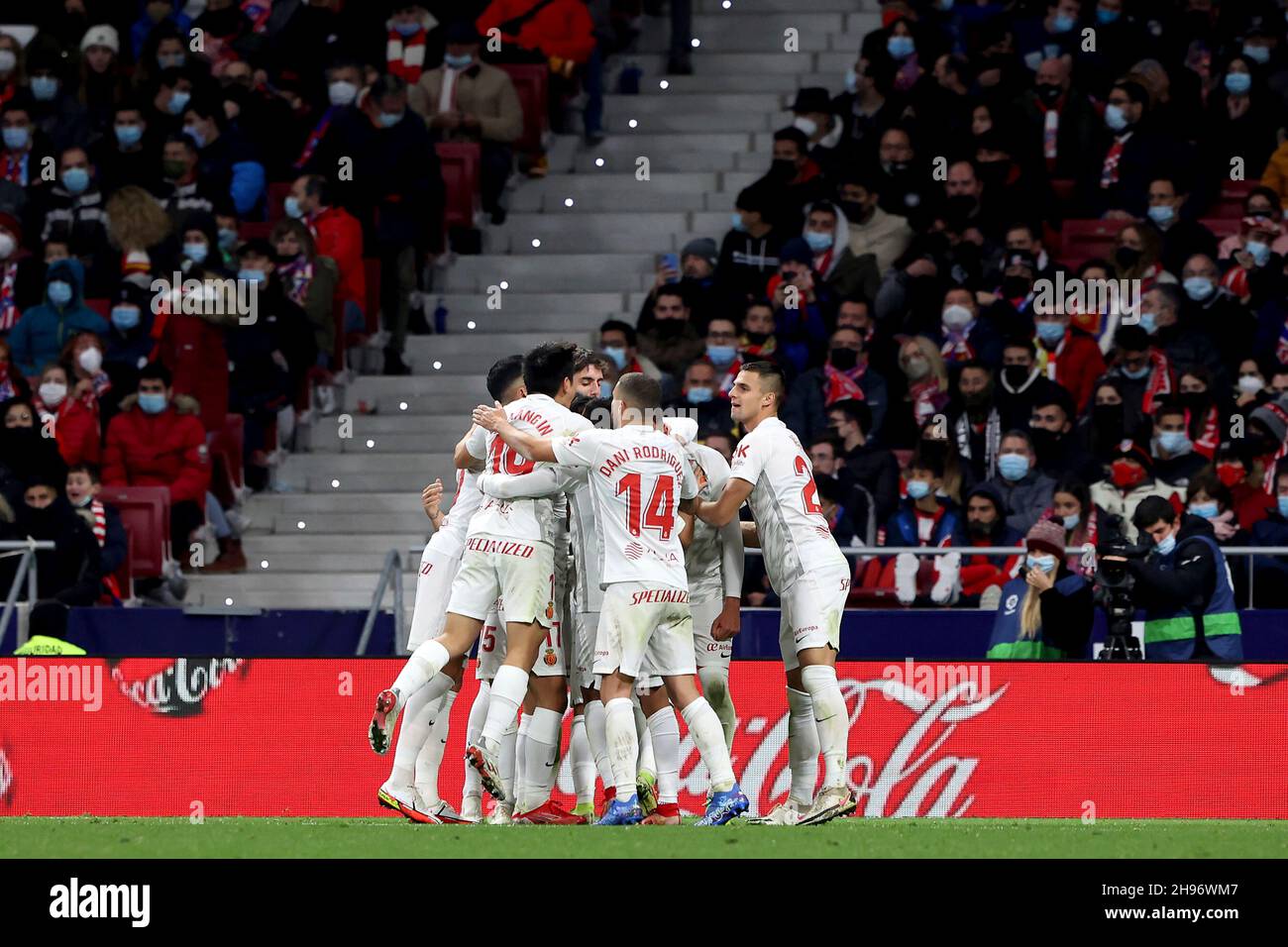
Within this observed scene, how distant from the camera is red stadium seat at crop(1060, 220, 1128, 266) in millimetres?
19344

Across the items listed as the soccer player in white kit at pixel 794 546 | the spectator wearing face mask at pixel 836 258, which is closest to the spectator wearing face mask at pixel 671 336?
the spectator wearing face mask at pixel 836 258

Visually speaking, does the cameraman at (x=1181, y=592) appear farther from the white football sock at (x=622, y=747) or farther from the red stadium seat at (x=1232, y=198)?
the red stadium seat at (x=1232, y=198)

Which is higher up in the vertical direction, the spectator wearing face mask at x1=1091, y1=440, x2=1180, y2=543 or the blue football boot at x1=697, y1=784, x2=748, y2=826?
the spectator wearing face mask at x1=1091, y1=440, x2=1180, y2=543

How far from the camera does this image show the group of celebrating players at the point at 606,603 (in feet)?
35.4

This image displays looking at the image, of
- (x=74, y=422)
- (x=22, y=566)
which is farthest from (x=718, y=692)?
(x=74, y=422)

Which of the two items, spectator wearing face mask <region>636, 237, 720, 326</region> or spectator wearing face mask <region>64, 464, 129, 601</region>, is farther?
spectator wearing face mask <region>636, 237, 720, 326</region>

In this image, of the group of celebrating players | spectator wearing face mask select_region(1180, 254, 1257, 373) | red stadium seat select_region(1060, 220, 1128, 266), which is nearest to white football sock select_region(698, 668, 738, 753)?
the group of celebrating players

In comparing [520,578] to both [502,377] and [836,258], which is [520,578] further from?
[836,258]

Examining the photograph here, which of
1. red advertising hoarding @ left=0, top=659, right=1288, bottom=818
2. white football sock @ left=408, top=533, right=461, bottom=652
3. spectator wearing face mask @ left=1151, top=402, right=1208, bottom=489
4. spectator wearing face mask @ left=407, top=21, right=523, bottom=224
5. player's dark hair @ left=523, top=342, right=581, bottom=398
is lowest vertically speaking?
red advertising hoarding @ left=0, top=659, right=1288, bottom=818

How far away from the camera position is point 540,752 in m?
11.4

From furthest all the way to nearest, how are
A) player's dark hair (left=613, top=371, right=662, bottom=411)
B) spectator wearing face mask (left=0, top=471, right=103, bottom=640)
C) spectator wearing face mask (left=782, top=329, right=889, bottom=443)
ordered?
spectator wearing face mask (left=782, top=329, right=889, bottom=443) < spectator wearing face mask (left=0, top=471, right=103, bottom=640) < player's dark hair (left=613, top=371, right=662, bottom=411)

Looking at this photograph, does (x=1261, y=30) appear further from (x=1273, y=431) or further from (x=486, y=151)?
(x=486, y=151)

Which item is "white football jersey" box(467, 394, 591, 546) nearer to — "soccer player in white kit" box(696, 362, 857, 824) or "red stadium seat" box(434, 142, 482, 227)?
"soccer player in white kit" box(696, 362, 857, 824)

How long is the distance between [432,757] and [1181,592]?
15.0ft
